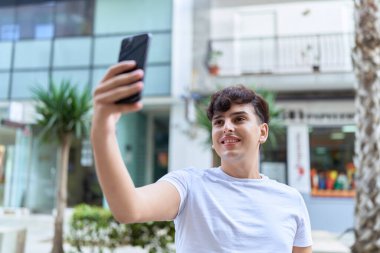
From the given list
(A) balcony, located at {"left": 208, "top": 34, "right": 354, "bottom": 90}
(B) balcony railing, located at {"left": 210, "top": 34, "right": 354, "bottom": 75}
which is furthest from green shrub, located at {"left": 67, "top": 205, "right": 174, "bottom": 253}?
(B) balcony railing, located at {"left": 210, "top": 34, "right": 354, "bottom": 75}

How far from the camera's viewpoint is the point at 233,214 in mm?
1320

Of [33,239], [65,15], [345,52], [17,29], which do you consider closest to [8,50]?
[17,29]

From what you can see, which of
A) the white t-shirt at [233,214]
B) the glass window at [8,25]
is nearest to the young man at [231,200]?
the white t-shirt at [233,214]

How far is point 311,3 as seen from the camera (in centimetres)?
1163

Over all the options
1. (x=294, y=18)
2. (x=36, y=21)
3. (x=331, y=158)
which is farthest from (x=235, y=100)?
(x=36, y=21)

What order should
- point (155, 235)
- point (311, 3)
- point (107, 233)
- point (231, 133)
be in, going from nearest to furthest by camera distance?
point (231, 133) → point (155, 235) → point (107, 233) → point (311, 3)

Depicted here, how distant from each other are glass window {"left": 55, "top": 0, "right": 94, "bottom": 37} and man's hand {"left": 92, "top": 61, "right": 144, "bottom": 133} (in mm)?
11667

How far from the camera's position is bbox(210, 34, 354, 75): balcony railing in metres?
10.9

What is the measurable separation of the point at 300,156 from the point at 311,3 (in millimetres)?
4990

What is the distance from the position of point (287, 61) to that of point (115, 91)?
36.0ft

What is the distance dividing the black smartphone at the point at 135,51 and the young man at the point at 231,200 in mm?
271

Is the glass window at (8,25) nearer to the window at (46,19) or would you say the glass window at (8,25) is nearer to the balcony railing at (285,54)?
the window at (46,19)

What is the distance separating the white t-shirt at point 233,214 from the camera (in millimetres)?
1277

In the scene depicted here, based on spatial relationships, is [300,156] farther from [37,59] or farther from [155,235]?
[37,59]
